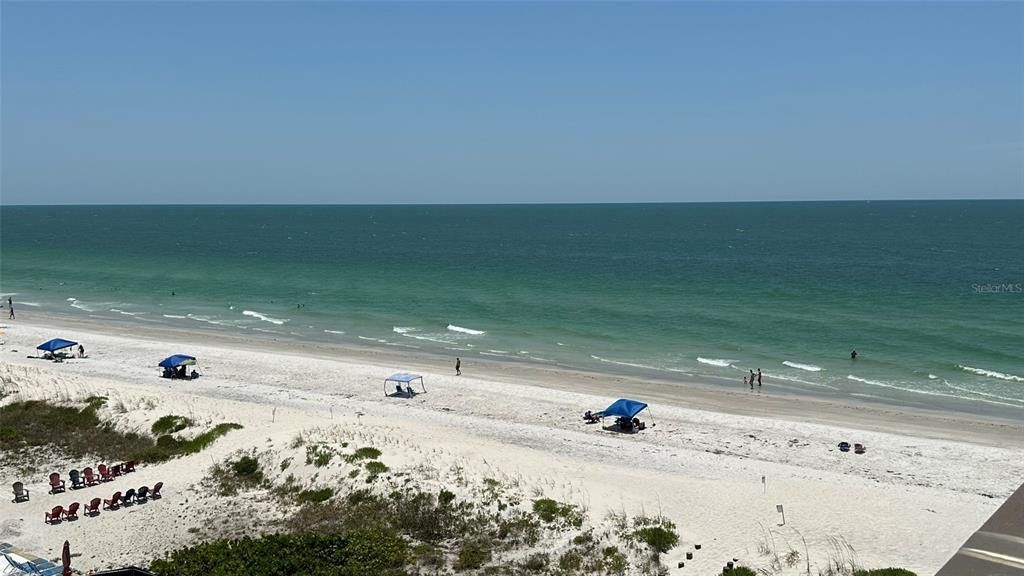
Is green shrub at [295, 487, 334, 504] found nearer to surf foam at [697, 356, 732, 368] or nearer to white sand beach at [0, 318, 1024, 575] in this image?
white sand beach at [0, 318, 1024, 575]

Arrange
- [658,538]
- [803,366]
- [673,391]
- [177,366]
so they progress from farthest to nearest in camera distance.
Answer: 1. [803,366]
2. [177,366]
3. [673,391]
4. [658,538]

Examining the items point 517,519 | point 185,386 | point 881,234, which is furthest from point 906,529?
point 881,234

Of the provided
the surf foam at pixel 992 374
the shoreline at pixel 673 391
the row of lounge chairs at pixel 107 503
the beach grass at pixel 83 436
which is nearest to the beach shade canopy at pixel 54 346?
the shoreline at pixel 673 391

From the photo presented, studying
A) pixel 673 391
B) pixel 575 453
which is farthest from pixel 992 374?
pixel 575 453

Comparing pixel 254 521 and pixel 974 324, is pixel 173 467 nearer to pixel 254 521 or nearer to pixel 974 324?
pixel 254 521

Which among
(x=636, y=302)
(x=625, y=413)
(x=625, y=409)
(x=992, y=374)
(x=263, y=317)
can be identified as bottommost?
(x=263, y=317)

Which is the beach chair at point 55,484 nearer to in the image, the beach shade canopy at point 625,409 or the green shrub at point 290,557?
the green shrub at point 290,557

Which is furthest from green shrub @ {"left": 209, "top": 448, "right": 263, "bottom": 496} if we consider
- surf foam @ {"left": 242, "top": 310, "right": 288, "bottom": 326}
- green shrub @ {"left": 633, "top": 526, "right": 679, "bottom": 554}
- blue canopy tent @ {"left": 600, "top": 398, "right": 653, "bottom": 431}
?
surf foam @ {"left": 242, "top": 310, "right": 288, "bottom": 326}

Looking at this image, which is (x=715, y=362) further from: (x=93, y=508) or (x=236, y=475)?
(x=93, y=508)
